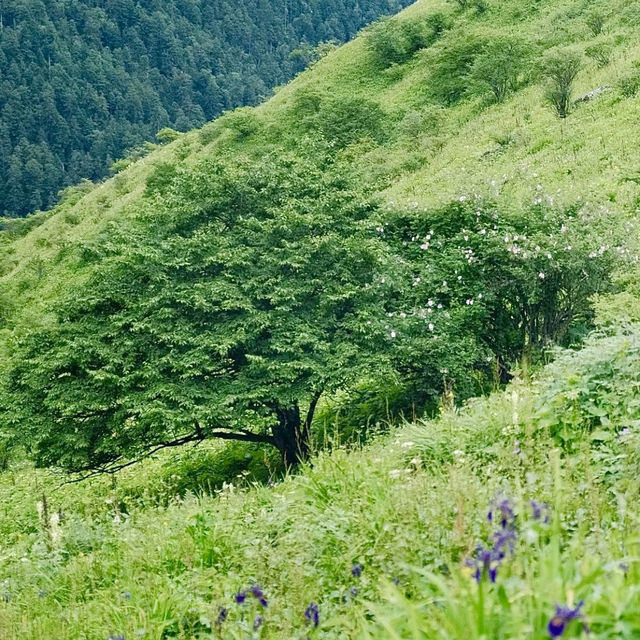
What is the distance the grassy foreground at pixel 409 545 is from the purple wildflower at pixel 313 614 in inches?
1.3

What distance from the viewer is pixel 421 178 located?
87.4 feet

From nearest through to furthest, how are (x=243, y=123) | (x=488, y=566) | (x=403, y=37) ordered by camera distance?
1. (x=488, y=566)
2. (x=243, y=123)
3. (x=403, y=37)

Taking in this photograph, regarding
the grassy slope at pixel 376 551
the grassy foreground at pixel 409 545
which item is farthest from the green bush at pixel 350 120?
the grassy foreground at pixel 409 545

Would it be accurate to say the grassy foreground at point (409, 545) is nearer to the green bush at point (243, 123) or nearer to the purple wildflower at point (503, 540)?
the purple wildflower at point (503, 540)

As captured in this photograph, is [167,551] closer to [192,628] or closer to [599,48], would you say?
[192,628]

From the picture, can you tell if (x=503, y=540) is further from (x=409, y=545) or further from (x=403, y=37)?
(x=403, y=37)

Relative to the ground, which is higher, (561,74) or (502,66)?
(502,66)

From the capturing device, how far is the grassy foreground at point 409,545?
2281 millimetres

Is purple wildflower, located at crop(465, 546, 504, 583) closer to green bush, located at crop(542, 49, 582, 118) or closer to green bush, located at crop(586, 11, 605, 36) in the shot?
green bush, located at crop(542, 49, 582, 118)

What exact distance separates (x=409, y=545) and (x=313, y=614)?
805mm

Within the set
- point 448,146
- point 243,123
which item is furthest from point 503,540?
point 243,123

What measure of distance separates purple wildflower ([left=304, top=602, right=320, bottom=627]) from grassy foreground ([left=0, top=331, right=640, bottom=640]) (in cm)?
3

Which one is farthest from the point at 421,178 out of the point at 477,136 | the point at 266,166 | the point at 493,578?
the point at 493,578

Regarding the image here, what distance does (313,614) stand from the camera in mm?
2854
